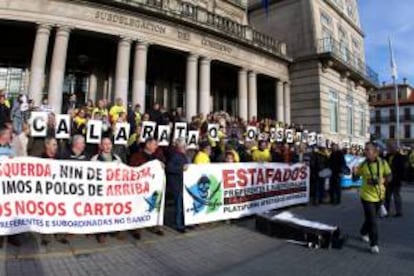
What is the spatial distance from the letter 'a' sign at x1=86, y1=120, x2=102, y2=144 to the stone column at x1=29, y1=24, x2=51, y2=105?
767 centimetres

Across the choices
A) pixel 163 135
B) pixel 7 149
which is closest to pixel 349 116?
pixel 163 135

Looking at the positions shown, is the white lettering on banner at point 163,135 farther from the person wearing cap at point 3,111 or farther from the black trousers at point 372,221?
the black trousers at point 372,221

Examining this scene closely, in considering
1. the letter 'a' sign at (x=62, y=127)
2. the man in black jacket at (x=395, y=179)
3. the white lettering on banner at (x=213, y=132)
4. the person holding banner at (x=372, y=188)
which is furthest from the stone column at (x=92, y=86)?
the person holding banner at (x=372, y=188)

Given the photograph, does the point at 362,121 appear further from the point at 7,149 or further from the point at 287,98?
the point at 7,149

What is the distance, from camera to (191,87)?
2136 cm

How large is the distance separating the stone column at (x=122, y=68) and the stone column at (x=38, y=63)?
135 inches

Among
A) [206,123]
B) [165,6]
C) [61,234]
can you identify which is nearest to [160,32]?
[165,6]

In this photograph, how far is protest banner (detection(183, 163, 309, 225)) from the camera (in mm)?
8625

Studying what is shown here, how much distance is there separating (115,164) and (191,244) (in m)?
2.23

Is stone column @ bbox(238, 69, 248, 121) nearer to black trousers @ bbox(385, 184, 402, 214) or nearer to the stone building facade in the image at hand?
the stone building facade

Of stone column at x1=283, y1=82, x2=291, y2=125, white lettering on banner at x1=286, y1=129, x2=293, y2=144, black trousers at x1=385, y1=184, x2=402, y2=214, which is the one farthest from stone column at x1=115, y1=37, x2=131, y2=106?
stone column at x1=283, y1=82, x2=291, y2=125

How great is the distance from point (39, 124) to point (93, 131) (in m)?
1.42

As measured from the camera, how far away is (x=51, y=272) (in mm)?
5480

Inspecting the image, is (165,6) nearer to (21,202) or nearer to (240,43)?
(240,43)
